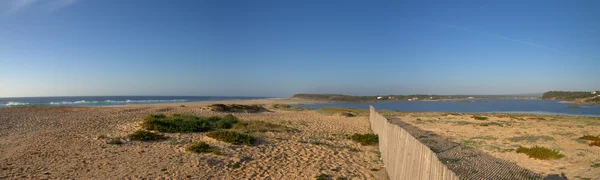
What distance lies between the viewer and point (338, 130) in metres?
17.3

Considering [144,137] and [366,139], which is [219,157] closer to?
[144,137]

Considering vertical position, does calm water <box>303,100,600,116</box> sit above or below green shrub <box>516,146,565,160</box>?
below

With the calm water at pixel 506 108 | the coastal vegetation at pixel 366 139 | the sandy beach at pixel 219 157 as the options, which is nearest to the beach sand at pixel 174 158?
the sandy beach at pixel 219 157

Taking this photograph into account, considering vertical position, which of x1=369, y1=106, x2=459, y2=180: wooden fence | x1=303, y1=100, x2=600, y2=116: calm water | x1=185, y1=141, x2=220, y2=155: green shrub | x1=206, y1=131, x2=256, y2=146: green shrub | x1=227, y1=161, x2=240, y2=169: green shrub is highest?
x1=369, y1=106, x2=459, y2=180: wooden fence

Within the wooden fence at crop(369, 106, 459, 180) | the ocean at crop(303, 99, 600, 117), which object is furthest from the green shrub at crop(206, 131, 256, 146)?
the ocean at crop(303, 99, 600, 117)

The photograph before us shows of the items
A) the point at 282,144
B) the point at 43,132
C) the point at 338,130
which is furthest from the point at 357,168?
the point at 43,132

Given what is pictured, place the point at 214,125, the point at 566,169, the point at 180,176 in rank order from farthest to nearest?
the point at 214,125 → the point at 566,169 → the point at 180,176

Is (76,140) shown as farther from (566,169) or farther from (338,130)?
(566,169)

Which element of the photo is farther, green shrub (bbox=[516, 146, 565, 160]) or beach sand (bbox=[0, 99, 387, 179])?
green shrub (bbox=[516, 146, 565, 160])

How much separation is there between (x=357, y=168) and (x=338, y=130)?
8246mm

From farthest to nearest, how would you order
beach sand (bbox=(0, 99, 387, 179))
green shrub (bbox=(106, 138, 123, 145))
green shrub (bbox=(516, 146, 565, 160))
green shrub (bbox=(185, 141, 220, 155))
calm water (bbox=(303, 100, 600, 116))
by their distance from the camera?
calm water (bbox=(303, 100, 600, 116)) < green shrub (bbox=(106, 138, 123, 145)) < green shrub (bbox=(185, 141, 220, 155)) < green shrub (bbox=(516, 146, 565, 160)) < beach sand (bbox=(0, 99, 387, 179))

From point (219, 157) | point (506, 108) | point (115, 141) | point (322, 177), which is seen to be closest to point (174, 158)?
point (219, 157)

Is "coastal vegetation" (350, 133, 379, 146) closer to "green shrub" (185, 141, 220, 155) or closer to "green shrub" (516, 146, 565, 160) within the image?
"green shrub" (516, 146, 565, 160)

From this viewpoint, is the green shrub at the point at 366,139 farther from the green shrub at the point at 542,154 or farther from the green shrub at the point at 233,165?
the green shrub at the point at 233,165
